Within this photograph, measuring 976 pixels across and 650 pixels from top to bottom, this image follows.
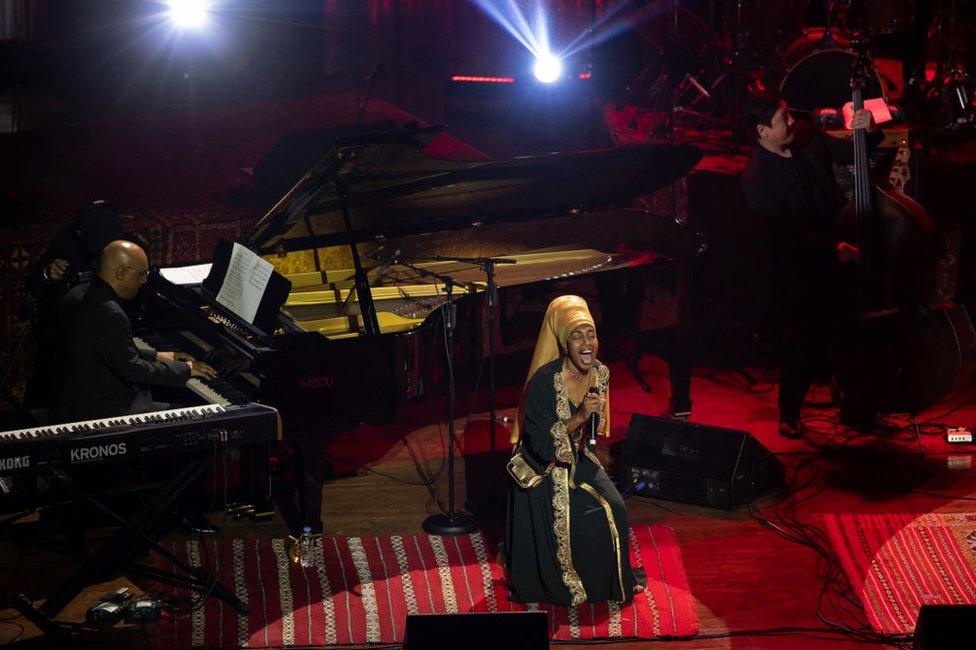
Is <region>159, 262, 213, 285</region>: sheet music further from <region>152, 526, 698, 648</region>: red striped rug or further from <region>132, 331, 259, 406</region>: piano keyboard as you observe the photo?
<region>152, 526, 698, 648</region>: red striped rug

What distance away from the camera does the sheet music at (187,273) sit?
6762 millimetres

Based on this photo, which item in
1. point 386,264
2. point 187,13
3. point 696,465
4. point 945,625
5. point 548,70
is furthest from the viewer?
point 187,13

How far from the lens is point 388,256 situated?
300 inches

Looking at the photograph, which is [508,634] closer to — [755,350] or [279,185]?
[279,185]

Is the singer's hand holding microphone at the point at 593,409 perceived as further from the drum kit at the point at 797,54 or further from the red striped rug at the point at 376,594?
the drum kit at the point at 797,54

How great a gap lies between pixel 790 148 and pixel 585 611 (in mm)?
3375

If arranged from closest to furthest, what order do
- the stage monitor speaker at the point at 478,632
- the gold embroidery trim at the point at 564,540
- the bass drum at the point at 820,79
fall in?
the stage monitor speaker at the point at 478,632, the gold embroidery trim at the point at 564,540, the bass drum at the point at 820,79

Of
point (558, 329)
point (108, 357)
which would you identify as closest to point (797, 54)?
point (558, 329)

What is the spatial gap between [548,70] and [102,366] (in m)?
6.72

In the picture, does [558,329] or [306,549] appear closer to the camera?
[558,329]

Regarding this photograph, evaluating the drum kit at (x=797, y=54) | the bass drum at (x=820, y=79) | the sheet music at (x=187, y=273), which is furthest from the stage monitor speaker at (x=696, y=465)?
the bass drum at (x=820, y=79)

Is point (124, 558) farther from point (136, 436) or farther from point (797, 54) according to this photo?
point (797, 54)

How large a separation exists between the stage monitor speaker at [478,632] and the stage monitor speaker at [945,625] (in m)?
1.08

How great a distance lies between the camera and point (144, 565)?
6.08m
